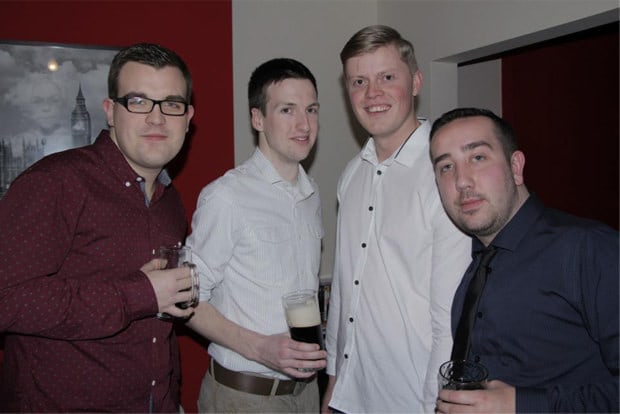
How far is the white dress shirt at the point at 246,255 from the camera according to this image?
2.22 meters

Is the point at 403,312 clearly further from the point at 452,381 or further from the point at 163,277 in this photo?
the point at 163,277

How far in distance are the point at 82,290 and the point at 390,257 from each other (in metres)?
1.17

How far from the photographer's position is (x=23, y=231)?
169 centimetres

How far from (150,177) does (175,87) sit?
39cm

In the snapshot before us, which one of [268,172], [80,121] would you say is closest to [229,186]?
[268,172]

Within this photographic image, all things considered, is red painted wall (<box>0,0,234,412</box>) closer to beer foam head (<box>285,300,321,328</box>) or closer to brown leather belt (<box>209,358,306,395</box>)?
brown leather belt (<box>209,358,306,395</box>)

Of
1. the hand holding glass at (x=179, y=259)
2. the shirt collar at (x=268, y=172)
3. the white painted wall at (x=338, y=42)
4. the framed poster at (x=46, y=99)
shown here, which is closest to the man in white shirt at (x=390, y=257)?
the shirt collar at (x=268, y=172)

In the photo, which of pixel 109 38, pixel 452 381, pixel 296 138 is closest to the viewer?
pixel 452 381

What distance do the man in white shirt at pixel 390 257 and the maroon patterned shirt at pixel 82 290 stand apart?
Result: 0.79 meters

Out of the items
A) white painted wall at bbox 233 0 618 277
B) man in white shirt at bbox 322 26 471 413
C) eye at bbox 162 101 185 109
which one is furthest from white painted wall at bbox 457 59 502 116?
eye at bbox 162 101 185 109

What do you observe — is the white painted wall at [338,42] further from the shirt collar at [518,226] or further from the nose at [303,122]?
the shirt collar at [518,226]

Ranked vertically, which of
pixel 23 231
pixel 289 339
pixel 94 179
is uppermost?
pixel 94 179

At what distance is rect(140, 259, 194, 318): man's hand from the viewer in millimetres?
1822

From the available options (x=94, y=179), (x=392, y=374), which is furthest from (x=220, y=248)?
(x=392, y=374)
